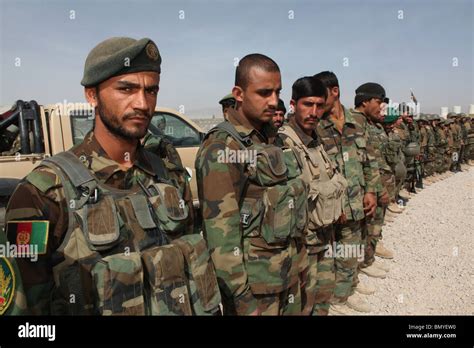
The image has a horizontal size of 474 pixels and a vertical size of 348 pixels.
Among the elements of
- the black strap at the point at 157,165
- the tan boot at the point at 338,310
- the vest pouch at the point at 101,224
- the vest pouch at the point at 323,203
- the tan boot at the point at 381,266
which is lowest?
the tan boot at the point at 381,266

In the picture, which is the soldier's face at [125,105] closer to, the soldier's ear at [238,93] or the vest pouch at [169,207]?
the vest pouch at [169,207]

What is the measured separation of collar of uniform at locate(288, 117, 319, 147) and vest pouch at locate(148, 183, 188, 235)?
5.07 feet

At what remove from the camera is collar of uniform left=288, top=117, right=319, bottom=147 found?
275cm

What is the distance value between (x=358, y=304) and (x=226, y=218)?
237 centimetres

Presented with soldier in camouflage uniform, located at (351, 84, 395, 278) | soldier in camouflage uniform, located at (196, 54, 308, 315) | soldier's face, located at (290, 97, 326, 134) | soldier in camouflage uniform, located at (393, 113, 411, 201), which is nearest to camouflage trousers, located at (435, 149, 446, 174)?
soldier in camouflage uniform, located at (393, 113, 411, 201)

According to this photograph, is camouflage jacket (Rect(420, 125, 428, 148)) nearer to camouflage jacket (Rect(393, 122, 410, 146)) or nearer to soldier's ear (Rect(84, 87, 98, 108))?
camouflage jacket (Rect(393, 122, 410, 146))

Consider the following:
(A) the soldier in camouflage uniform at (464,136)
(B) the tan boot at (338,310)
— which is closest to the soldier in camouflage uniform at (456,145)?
(A) the soldier in camouflage uniform at (464,136)

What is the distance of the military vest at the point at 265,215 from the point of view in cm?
191

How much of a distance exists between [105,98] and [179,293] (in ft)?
2.61

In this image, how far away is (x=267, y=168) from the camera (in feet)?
6.30

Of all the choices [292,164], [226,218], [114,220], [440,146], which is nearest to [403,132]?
A: [440,146]

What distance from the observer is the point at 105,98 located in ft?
4.45
